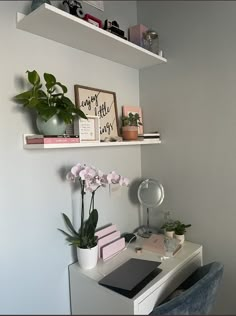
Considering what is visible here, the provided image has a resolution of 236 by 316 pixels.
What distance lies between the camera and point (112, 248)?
4.75ft

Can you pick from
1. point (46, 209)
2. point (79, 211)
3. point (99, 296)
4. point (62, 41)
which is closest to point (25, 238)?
point (46, 209)

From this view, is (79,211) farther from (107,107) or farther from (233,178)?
(233,178)

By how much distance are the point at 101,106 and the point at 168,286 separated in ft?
3.65

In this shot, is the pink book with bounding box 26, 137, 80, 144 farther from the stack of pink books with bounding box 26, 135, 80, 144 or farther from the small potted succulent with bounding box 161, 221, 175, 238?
the small potted succulent with bounding box 161, 221, 175, 238

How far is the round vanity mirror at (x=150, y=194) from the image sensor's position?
1.65 m

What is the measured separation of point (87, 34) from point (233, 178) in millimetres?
1151

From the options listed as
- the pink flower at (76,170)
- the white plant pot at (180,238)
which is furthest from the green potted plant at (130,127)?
the white plant pot at (180,238)

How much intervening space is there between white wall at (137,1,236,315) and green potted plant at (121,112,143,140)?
0.23 metres

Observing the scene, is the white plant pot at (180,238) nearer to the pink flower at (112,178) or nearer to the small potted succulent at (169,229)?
the small potted succulent at (169,229)

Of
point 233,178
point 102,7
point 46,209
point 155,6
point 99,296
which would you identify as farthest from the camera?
point 155,6

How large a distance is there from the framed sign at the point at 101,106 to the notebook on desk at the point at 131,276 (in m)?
0.76

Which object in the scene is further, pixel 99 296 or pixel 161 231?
pixel 161 231

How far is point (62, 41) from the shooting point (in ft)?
4.30

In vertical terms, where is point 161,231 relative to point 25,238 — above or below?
below
